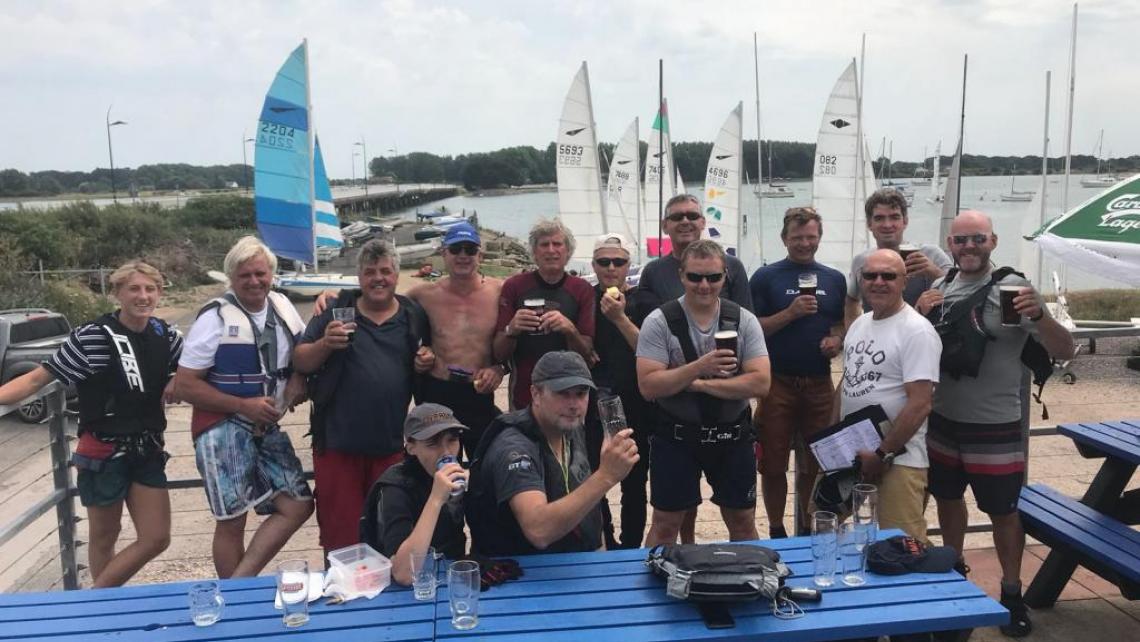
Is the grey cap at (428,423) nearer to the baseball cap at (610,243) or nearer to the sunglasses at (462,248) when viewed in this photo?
the sunglasses at (462,248)

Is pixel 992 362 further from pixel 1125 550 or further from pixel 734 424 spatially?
pixel 734 424

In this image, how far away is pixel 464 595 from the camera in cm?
219

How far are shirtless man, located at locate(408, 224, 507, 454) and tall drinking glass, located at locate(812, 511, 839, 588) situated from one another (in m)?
1.66

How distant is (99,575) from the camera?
11.0ft

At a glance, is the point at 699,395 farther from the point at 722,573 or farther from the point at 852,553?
the point at 722,573

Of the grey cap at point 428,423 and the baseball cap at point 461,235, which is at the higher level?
the baseball cap at point 461,235

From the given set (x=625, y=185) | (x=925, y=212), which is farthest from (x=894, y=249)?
(x=925, y=212)

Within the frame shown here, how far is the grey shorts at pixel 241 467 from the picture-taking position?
3.26 m

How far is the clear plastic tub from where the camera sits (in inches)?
93.8

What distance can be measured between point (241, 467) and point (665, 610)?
1976 millimetres

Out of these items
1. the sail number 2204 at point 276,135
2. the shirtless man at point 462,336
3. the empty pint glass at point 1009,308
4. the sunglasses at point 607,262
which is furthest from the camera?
the sail number 2204 at point 276,135

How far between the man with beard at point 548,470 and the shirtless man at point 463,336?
0.97 metres

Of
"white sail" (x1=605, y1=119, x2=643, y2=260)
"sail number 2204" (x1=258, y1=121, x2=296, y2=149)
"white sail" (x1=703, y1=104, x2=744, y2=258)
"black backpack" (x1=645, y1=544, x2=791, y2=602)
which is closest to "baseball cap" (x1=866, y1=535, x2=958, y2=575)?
"black backpack" (x1=645, y1=544, x2=791, y2=602)

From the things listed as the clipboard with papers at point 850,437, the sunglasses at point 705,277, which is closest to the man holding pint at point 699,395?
the sunglasses at point 705,277
